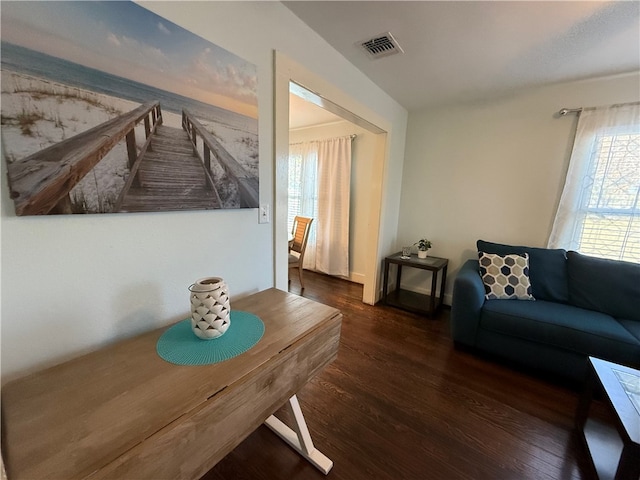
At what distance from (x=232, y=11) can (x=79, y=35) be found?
68 centimetres

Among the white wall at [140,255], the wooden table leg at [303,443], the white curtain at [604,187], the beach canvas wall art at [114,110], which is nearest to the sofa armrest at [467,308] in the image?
the white curtain at [604,187]

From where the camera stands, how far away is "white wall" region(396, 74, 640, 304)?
2.28 metres

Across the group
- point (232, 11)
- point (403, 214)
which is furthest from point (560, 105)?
point (232, 11)

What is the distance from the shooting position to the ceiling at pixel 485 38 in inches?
53.6

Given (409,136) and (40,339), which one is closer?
(40,339)

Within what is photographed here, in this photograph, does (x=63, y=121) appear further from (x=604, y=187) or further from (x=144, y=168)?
(x=604, y=187)

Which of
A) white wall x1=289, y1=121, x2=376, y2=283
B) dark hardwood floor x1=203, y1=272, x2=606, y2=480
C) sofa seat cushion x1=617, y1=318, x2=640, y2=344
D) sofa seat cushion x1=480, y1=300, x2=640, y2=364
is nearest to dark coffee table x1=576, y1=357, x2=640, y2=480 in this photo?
dark hardwood floor x1=203, y1=272, x2=606, y2=480

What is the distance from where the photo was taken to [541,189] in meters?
2.40

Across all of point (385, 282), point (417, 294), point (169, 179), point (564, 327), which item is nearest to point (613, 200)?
point (564, 327)

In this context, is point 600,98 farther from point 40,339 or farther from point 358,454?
point 40,339

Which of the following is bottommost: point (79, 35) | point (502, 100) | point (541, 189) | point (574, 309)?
point (574, 309)

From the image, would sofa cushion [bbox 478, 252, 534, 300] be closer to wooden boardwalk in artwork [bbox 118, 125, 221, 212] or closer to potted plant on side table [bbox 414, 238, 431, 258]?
potted plant on side table [bbox 414, 238, 431, 258]

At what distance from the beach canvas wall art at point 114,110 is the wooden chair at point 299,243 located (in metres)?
2.03

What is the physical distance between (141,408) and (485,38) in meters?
2.55
